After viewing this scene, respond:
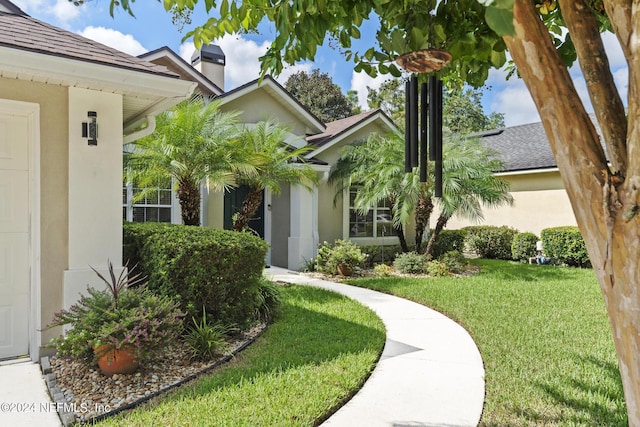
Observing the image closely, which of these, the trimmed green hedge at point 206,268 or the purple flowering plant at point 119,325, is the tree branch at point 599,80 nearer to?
the purple flowering plant at point 119,325

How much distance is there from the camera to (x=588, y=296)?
8.74 meters

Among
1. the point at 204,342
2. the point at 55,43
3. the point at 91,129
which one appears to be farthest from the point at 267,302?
the point at 55,43

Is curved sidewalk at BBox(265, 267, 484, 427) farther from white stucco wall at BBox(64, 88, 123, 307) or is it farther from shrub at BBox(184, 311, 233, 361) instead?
white stucco wall at BBox(64, 88, 123, 307)

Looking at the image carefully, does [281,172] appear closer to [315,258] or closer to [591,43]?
[315,258]

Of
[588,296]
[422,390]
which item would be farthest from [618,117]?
[588,296]

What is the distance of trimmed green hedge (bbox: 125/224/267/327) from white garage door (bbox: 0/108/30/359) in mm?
1407

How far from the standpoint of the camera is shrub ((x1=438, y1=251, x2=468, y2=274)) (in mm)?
12164

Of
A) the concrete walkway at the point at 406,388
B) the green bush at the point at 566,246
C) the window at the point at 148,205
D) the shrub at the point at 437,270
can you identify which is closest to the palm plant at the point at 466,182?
the shrub at the point at 437,270

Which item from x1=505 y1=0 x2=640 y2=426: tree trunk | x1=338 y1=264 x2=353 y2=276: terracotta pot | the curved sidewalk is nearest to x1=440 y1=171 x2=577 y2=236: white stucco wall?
x1=338 y1=264 x2=353 y2=276: terracotta pot

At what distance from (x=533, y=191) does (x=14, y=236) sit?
17337mm

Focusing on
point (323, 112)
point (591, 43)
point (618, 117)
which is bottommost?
point (618, 117)

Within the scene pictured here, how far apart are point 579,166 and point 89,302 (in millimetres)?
4649

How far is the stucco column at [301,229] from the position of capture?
40.6 ft

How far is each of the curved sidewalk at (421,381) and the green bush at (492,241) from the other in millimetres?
9714
